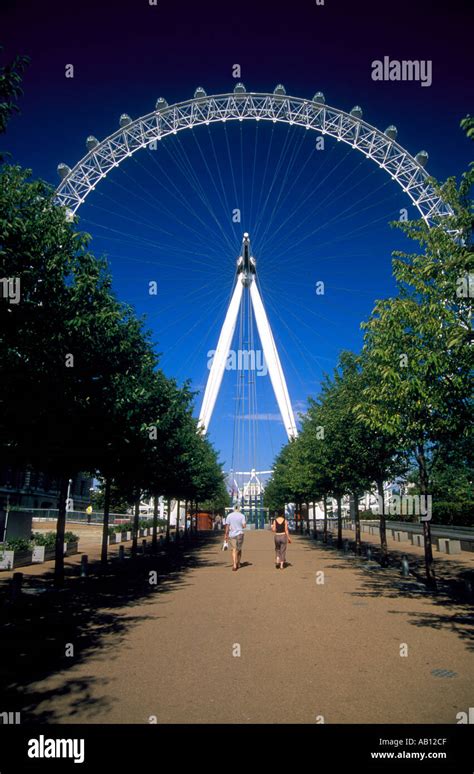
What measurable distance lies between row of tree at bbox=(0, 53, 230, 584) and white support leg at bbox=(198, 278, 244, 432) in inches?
1089

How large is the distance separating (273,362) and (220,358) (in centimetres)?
531

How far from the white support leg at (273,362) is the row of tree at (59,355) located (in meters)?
29.1

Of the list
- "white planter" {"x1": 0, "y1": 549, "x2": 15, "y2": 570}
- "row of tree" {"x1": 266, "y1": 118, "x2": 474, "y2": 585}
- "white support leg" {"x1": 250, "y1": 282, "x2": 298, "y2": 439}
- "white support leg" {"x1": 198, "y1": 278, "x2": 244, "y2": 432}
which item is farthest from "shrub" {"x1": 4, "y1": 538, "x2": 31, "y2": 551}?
"white support leg" {"x1": 250, "y1": 282, "x2": 298, "y2": 439}

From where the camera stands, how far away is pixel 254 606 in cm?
1355

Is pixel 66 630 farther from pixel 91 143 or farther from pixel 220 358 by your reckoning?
pixel 220 358

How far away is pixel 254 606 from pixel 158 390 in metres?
11.5

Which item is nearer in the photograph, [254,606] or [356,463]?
[254,606]

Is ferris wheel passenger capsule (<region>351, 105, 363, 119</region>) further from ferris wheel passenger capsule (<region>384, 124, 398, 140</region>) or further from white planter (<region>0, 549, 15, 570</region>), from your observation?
white planter (<region>0, 549, 15, 570</region>)

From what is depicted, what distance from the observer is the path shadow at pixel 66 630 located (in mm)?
6742

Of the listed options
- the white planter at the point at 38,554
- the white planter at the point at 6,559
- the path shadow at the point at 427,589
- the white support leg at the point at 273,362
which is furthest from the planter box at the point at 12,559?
the white support leg at the point at 273,362

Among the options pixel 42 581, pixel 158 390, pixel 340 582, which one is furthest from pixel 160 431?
pixel 340 582

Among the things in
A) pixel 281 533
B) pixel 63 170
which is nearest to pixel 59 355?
pixel 281 533

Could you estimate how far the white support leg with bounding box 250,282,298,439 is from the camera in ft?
166
